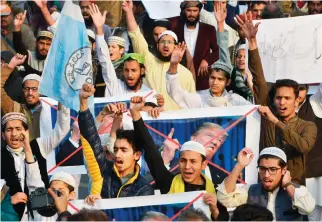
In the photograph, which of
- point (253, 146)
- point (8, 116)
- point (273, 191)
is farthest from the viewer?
point (8, 116)

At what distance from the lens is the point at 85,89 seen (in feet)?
33.0

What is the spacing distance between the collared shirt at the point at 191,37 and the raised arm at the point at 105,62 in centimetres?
101

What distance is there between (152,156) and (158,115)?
27.0 inches

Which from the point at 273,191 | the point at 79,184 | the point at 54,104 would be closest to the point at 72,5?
the point at 54,104

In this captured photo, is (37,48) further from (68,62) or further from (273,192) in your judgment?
→ (273,192)

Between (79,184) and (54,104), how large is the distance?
1.12 m

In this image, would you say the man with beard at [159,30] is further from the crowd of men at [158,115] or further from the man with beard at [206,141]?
the man with beard at [206,141]

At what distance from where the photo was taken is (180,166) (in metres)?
9.61

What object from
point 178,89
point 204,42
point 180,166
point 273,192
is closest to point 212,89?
point 178,89

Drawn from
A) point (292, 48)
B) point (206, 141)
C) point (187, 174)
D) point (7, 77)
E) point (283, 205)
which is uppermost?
point (292, 48)

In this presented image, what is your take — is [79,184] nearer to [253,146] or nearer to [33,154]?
[33,154]

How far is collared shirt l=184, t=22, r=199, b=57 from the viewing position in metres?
12.1

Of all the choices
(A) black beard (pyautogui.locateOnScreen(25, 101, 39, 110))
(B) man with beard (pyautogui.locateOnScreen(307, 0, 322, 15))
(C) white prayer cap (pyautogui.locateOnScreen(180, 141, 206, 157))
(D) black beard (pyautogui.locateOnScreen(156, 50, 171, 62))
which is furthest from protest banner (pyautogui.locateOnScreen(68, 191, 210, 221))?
(B) man with beard (pyautogui.locateOnScreen(307, 0, 322, 15))

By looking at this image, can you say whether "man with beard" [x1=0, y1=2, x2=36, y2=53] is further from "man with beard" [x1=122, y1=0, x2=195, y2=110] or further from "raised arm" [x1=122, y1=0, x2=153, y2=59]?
"man with beard" [x1=122, y1=0, x2=195, y2=110]
